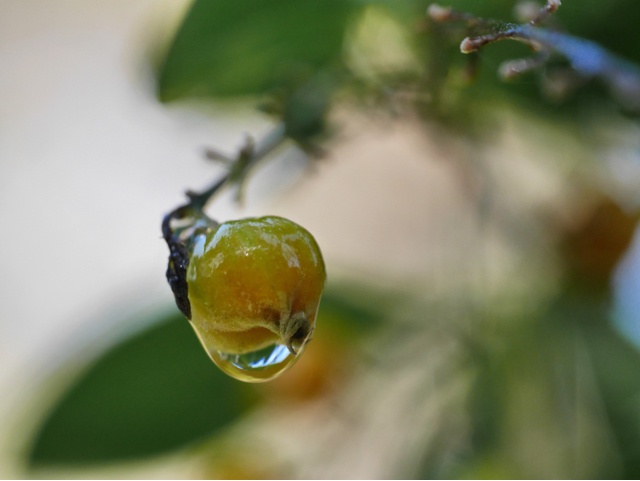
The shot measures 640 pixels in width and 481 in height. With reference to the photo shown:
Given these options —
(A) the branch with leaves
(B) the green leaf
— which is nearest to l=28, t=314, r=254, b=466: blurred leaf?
(B) the green leaf

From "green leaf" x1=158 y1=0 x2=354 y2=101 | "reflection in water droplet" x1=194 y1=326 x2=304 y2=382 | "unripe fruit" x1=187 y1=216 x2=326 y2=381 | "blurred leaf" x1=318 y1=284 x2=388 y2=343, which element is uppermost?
"unripe fruit" x1=187 y1=216 x2=326 y2=381

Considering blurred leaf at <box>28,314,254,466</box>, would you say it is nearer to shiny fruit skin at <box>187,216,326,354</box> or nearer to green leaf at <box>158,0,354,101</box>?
green leaf at <box>158,0,354,101</box>

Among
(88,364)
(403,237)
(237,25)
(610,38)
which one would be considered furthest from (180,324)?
(403,237)

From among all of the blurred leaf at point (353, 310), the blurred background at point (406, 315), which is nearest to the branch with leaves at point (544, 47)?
the blurred background at point (406, 315)

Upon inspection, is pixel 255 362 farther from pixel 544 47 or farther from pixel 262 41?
pixel 262 41

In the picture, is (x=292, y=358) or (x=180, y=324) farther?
(x=180, y=324)

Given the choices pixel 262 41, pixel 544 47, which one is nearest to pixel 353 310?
pixel 262 41

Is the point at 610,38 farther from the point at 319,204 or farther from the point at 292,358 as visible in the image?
the point at 319,204
